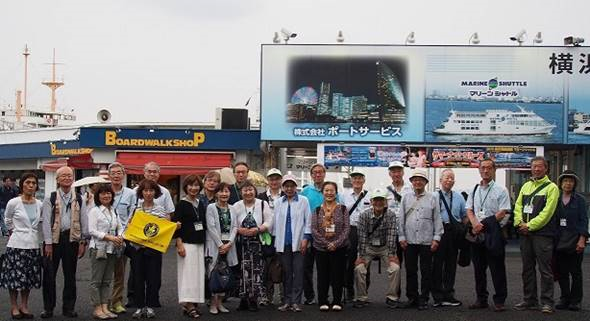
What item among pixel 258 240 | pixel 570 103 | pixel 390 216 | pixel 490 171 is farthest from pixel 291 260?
pixel 570 103

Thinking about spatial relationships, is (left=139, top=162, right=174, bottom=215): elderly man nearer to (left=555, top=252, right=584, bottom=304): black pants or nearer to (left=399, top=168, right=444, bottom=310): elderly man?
(left=399, top=168, right=444, bottom=310): elderly man

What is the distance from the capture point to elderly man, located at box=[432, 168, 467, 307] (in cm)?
1007

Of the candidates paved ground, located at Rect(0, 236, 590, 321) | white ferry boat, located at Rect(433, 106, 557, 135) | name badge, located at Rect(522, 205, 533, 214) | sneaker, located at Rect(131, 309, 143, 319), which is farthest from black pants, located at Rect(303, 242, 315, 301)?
white ferry boat, located at Rect(433, 106, 557, 135)

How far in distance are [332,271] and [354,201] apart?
1.21 metres

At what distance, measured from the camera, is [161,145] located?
76.0 ft

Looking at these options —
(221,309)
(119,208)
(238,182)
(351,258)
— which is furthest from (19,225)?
(351,258)

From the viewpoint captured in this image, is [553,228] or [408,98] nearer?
[553,228]

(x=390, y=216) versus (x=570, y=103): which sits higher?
(x=570, y=103)

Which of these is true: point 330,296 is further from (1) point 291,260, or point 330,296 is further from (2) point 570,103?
(2) point 570,103

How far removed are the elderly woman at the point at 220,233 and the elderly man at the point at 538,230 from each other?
11.7 ft

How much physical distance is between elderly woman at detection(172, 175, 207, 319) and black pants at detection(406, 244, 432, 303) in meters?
2.60

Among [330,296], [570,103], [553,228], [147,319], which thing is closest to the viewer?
[147,319]

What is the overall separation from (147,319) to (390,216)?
10.5 feet

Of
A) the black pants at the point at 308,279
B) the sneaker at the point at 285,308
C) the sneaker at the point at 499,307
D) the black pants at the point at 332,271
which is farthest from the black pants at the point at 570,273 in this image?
the sneaker at the point at 285,308
